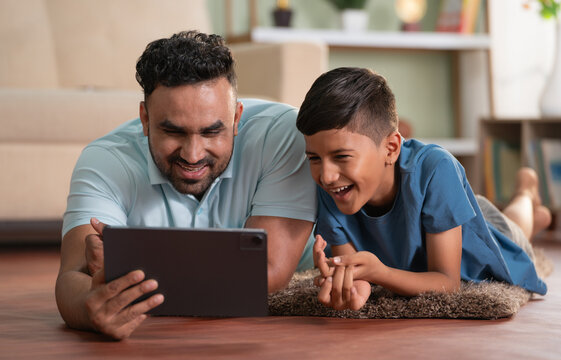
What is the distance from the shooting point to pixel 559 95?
10.3 ft

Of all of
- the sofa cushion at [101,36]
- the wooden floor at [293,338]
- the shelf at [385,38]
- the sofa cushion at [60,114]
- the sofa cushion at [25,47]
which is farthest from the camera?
the shelf at [385,38]

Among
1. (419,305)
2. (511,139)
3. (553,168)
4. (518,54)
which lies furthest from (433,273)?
(518,54)

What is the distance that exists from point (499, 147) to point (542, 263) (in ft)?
5.05

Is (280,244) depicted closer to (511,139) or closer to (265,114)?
(265,114)

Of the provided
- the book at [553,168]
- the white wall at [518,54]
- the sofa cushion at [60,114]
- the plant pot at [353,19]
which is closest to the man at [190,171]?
the sofa cushion at [60,114]

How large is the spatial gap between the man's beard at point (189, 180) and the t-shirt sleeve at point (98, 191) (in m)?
0.09

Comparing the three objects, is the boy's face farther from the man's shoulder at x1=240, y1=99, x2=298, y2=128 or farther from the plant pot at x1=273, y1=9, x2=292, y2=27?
the plant pot at x1=273, y1=9, x2=292, y2=27

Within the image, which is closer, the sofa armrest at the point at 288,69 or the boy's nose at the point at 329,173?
the boy's nose at the point at 329,173

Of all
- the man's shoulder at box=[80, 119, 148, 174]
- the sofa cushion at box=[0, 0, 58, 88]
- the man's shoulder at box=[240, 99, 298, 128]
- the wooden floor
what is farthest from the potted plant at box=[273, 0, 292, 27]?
the wooden floor

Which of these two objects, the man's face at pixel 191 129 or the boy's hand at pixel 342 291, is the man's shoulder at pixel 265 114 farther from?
the boy's hand at pixel 342 291

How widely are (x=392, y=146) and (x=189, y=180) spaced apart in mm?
402

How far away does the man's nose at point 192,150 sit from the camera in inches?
50.7

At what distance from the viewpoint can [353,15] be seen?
3.67 m

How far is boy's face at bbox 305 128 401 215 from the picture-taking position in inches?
50.5
